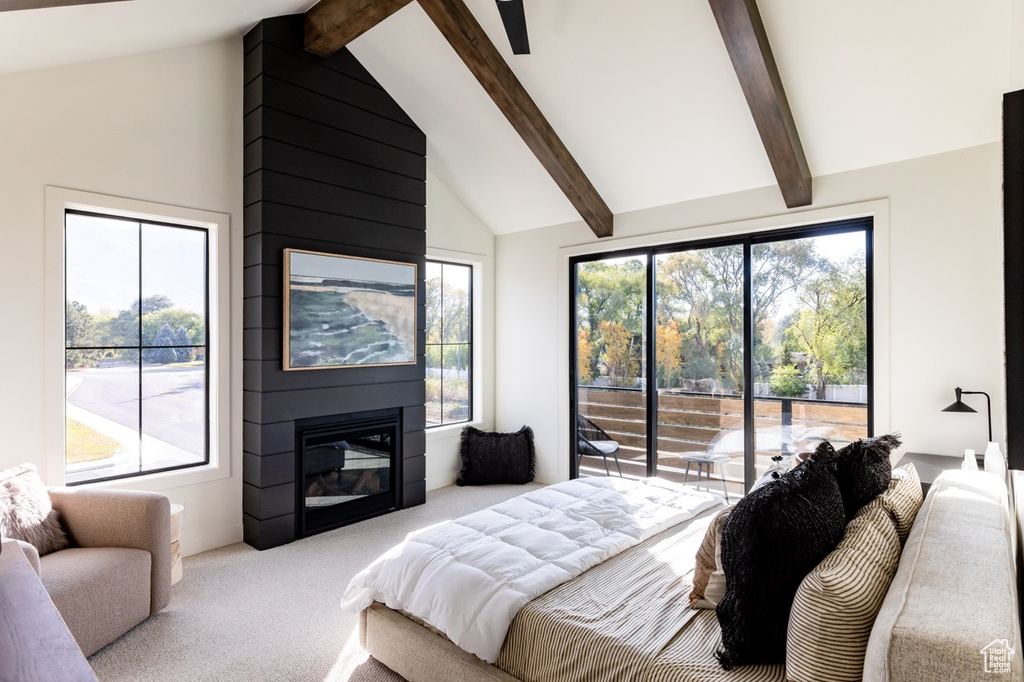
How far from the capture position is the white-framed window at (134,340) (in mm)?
3074

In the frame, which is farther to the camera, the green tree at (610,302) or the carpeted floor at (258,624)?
the green tree at (610,302)

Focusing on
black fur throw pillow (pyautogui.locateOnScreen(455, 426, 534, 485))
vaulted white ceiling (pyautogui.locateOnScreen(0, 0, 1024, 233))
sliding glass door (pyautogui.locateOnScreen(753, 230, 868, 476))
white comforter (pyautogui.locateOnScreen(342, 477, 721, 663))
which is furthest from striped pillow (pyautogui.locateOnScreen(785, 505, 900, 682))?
Answer: black fur throw pillow (pyautogui.locateOnScreen(455, 426, 534, 485))

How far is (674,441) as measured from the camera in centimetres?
456

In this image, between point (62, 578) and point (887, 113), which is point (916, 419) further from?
point (62, 578)

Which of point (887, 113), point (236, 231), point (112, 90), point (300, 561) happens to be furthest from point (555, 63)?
point (300, 561)

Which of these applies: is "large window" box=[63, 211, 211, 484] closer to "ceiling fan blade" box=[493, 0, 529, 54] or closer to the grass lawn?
the grass lawn

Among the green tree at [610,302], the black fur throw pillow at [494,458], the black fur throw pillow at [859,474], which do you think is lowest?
the black fur throw pillow at [494,458]

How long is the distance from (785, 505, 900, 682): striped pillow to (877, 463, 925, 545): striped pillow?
0.41 metres

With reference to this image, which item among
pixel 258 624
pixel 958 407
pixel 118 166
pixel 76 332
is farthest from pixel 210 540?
pixel 958 407

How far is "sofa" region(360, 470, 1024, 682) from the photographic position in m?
0.94

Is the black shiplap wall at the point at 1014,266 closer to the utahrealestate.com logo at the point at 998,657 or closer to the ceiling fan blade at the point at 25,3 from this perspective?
the utahrealestate.com logo at the point at 998,657

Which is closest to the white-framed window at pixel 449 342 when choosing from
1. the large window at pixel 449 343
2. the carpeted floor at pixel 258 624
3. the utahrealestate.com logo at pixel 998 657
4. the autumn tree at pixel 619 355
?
the large window at pixel 449 343

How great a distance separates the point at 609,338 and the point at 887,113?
2524 millimetres

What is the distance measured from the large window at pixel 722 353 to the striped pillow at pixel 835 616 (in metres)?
2.12
